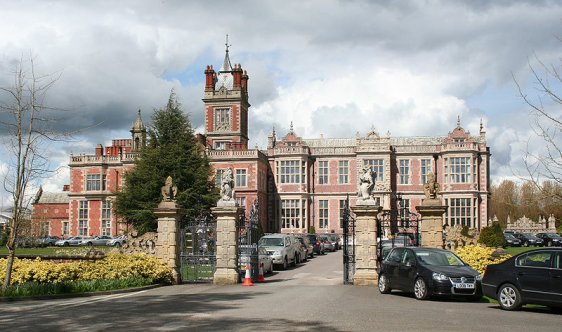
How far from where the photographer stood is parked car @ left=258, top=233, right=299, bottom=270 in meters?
30.3

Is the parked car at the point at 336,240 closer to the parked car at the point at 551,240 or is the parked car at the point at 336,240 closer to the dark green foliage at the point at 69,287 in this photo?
the parked car at the point at 551,240

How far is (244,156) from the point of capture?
2467 inches

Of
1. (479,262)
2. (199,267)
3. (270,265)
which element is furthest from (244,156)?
(479,262)

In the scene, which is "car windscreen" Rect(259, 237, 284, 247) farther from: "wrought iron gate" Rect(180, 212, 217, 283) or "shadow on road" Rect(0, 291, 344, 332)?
"shadow on road" Rect(0, 291, 344, 332)

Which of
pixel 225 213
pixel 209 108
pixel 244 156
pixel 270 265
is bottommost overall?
pixel 270 265

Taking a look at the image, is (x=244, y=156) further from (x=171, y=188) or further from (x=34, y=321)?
(x=34, y=321)

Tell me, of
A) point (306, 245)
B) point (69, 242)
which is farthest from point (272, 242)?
point (69, 242)

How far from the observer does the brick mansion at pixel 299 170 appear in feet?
208

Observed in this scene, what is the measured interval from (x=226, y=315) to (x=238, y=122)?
5623cm

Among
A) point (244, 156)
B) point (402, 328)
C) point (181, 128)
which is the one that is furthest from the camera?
point (244, 156)

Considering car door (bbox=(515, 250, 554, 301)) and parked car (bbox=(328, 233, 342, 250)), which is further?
parked car (bbox=(328, 233, 342, 250))

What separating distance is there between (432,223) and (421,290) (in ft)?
16.0

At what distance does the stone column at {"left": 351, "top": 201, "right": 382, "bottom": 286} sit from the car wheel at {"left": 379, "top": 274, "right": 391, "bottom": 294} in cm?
198

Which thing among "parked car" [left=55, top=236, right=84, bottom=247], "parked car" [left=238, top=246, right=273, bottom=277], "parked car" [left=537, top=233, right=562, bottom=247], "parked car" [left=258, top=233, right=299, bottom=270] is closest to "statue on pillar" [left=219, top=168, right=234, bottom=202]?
"parked car" [left=238, top=246, right=273, bottom=277]
